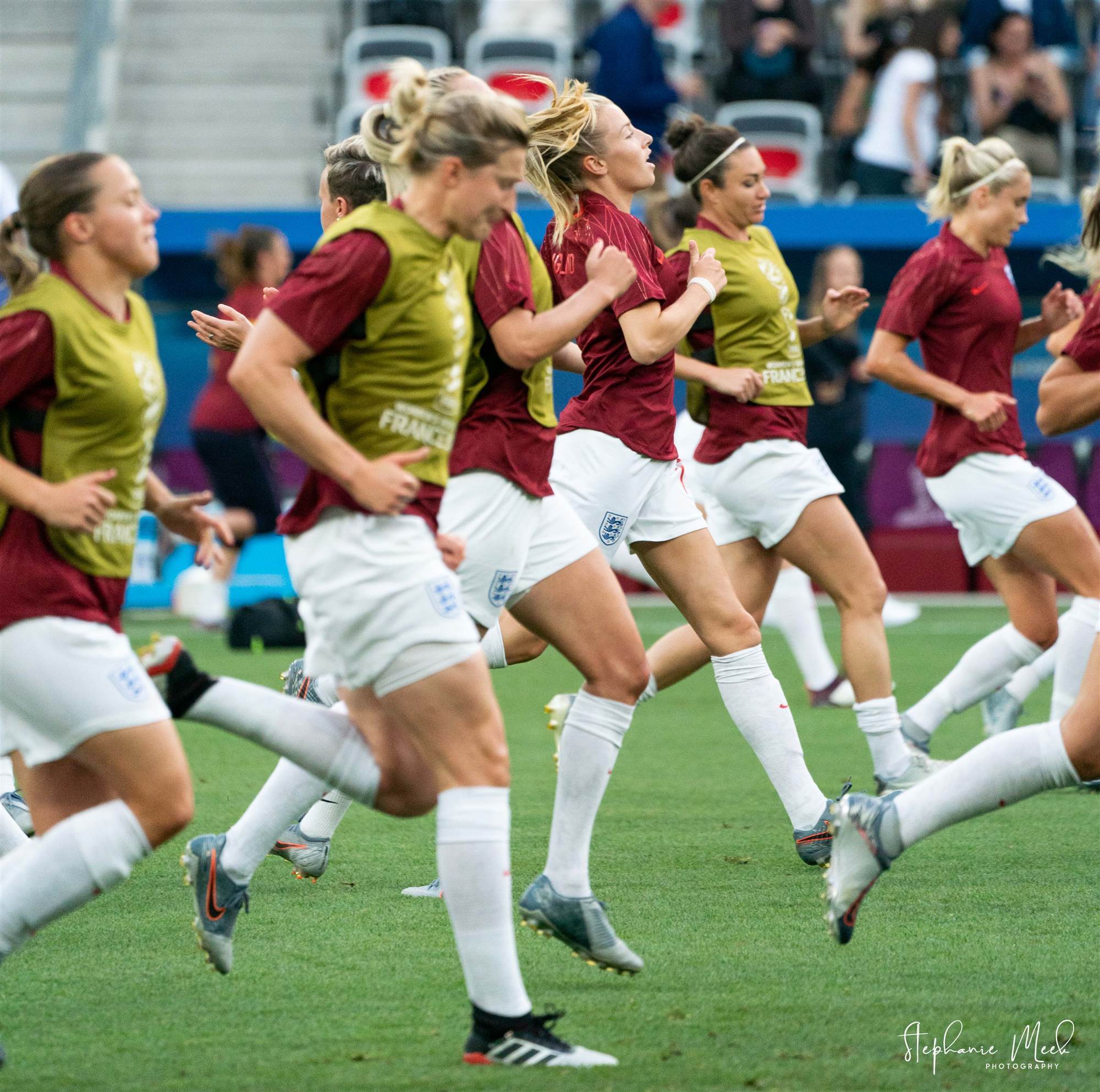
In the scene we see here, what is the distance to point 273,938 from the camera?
455 cm

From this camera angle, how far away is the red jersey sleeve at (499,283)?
Result: 392 cm

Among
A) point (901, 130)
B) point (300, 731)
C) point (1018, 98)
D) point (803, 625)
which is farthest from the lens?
point (901, 130)

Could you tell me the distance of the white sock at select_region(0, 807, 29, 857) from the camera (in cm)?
471

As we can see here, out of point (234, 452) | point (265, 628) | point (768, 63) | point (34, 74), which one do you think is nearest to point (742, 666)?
point (265, 628)

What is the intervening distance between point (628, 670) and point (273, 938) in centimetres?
114

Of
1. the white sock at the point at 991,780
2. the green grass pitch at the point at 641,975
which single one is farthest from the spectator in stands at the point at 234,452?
the white sock at the point at 991,780

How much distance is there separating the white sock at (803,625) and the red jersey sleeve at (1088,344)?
3.76 meters

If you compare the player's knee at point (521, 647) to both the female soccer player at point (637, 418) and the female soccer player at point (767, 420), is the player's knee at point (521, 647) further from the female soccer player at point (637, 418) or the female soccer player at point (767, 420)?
the female soccer player at point (767, 420)

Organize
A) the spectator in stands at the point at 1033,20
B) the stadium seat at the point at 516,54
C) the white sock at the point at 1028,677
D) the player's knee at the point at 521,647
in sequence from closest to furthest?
the player's knee at the point at 521,647
the white sock at the point at 1028,677
the spectator in stands at the point at 1033,20
the stadium seat at the point at 516,54

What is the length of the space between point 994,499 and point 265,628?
5871 millimetres

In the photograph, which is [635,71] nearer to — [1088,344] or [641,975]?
[1088,344]

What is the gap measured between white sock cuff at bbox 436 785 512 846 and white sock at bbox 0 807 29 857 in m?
1.70

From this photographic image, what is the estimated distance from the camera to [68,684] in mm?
3320
